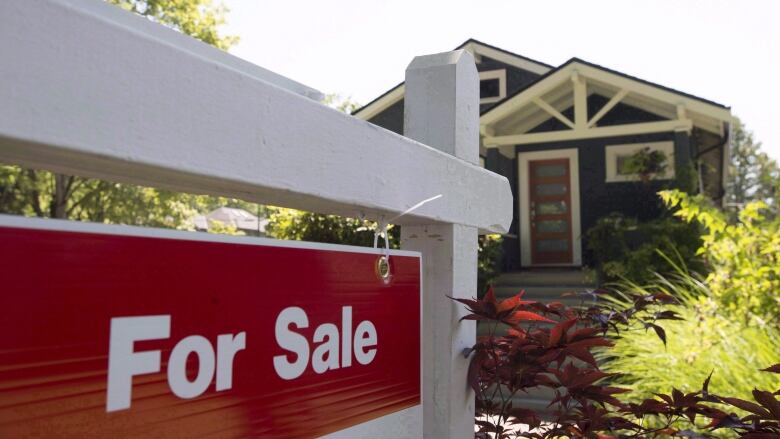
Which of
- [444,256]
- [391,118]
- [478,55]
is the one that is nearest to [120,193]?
[391,118]

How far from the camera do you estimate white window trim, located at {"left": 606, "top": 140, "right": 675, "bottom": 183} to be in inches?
457

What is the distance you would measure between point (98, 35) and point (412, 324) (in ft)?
3.25

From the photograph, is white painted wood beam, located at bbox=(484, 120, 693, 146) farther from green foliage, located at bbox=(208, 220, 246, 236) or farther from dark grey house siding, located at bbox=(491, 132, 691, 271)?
green foliage, located at bbox=(208, 220, 246, 236)

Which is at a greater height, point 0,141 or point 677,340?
point 0,141

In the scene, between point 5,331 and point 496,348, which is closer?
point 5,331

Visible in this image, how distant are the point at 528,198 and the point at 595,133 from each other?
2044mm

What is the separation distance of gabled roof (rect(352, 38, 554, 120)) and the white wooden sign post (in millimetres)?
12010

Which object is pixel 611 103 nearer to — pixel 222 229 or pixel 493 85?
pixel 493 85

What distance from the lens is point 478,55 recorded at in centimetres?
1547

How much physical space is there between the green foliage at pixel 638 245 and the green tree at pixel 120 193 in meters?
11.5

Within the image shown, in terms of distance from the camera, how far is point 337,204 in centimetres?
145

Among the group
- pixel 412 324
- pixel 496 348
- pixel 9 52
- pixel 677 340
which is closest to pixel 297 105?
pixel 9 52

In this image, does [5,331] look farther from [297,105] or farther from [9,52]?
[297,105]

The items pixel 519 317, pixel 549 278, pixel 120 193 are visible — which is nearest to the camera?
pixel 519 317
